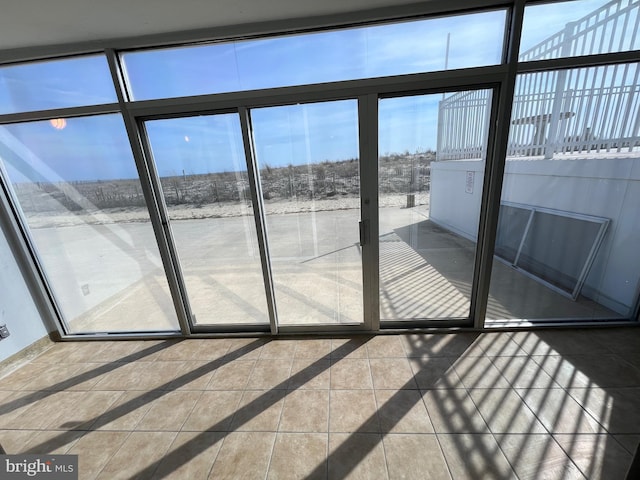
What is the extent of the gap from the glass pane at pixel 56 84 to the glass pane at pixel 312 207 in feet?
4.03

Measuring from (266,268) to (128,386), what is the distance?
1.36m

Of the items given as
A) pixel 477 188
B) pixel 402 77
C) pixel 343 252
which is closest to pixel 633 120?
pixel 477 188

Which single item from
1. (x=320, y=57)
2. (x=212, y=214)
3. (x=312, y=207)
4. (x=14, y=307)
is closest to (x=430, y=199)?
(x=312, y=207)

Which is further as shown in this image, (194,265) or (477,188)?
(194,265)

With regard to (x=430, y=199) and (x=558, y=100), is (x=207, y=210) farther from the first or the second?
(x=558, y=100)

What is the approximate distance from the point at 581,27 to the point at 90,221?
13.7ft

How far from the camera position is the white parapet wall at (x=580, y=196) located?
2.10 meters

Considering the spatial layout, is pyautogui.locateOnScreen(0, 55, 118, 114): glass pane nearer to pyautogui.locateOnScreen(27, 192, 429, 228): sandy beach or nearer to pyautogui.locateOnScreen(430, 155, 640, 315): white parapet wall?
pyautogui.locateOnScreen(27, 192, 429, 228): sandy beach

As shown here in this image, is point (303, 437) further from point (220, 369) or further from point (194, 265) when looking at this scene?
point (194, 265)

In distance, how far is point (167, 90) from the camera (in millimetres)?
2014

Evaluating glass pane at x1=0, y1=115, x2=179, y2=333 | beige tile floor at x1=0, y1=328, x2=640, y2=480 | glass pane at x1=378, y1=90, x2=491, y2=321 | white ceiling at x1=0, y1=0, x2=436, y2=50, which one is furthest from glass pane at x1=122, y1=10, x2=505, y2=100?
beige tile floor at x1=0, y1=328, x2=640, y2=480

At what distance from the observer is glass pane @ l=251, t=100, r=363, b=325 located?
206 centimetres

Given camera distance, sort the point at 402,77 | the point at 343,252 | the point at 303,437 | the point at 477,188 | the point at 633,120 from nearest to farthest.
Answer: the point at 303,437 < the point at 402,77 < the point at 633,120 < the point at 477,188 < the point at 343,252

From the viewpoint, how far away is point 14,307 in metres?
2.33
